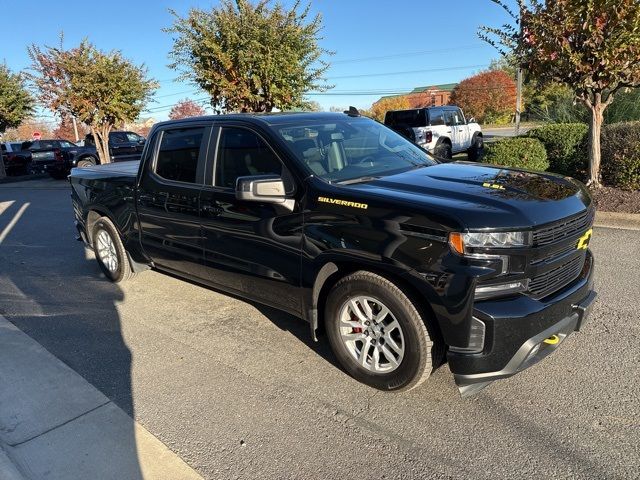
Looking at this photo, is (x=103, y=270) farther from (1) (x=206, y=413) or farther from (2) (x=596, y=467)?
(2) (x=596, y=467)

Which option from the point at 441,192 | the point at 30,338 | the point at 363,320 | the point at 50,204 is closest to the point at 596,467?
the point at 363,320

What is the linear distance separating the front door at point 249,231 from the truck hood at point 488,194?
2.08 ft

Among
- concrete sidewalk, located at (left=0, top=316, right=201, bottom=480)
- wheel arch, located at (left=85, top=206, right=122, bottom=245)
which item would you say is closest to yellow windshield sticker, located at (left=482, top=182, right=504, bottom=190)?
concrete sidewalk, located at (left=0, top=316, right=201, bottom=480)

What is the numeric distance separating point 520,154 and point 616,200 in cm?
176

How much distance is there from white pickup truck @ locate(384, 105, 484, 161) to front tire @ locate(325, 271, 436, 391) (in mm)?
11435

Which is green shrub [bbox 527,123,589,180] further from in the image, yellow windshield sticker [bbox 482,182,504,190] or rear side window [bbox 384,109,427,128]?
yellow windshield sticker [bbox 482,182,504,190]

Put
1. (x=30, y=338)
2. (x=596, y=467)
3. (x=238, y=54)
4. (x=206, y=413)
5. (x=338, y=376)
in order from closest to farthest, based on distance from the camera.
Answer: (x=596, y=467) < (x=206, y=413) < (x=338, y=376) < (x=30, y=338) < (x=238, y=54)

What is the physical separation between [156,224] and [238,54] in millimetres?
8531

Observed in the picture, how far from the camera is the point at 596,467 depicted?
2502 millimetres

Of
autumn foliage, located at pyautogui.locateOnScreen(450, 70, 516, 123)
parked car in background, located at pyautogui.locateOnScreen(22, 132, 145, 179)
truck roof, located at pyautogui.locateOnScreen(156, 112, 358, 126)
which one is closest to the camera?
truck roof, located at pyautogui.locateOnScreen(156, 112, 358, 126)

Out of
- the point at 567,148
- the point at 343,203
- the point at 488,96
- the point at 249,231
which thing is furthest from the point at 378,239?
the point at 488,96

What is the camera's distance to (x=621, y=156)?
828 cm

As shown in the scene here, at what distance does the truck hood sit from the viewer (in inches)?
109

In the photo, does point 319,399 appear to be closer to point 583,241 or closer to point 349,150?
point 349,150
